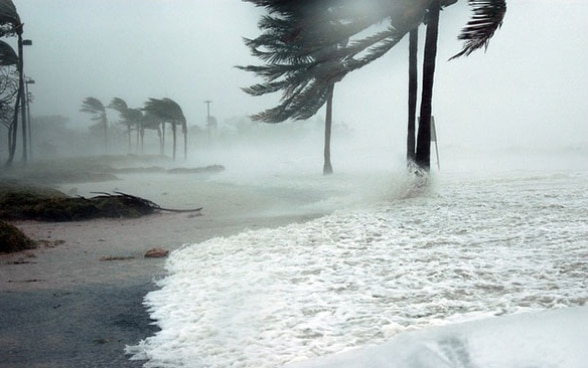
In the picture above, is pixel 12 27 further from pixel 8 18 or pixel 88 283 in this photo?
pixel 88 283

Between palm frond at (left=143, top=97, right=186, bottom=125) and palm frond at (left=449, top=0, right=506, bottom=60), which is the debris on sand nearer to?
palm frond at (left=449, top=0, right=506, bottom=60)

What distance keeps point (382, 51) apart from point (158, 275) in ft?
27.2

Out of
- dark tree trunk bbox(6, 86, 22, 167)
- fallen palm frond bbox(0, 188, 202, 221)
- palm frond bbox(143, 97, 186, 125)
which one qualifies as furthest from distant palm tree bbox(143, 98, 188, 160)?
fallen palm frond bbox(0, 188, 202, 221)

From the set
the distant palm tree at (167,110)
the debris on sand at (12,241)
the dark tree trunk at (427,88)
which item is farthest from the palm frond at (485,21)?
the distant palm tree at (167,110)

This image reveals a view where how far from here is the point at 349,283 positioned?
3.33 m

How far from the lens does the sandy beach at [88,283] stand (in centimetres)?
239

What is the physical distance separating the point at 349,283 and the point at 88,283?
6.15 ft

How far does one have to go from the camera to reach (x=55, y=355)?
2.30 meters

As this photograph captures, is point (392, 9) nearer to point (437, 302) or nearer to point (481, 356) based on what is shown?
point (437, 302)

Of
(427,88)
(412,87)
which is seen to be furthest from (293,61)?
(427,88)

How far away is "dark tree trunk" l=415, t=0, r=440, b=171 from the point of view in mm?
10258

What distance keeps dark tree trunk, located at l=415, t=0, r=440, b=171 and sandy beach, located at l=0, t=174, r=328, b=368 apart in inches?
134

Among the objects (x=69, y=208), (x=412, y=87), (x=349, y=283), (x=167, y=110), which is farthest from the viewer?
(x=167, y=110)

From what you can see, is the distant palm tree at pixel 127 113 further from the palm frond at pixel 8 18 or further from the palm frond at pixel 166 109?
the palm frond at pixel 8 18
